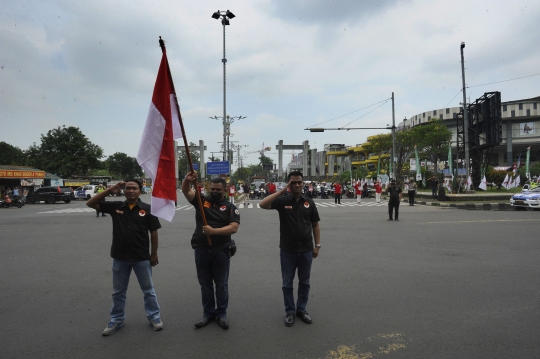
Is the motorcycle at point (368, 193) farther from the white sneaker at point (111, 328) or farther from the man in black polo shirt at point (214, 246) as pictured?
the white sneaker at point (111, 328)

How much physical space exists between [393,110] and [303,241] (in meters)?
32.1

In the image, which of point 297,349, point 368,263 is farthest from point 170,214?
point 368,263

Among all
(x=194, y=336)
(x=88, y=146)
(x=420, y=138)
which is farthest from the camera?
(x=88, y=146)

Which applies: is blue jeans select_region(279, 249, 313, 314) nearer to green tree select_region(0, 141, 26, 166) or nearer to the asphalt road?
the asphalt road

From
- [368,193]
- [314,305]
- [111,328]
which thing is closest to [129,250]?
[111,328]

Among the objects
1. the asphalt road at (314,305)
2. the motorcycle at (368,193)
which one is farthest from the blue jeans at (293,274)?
the motorcycle at (368,193)

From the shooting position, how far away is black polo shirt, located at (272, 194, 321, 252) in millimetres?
4727

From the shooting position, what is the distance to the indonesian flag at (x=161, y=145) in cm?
455

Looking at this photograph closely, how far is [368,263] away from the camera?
784 cm

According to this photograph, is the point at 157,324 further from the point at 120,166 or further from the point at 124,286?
the point at 120,166

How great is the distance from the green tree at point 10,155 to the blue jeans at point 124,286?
73.1 m

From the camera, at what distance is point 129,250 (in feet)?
14.7

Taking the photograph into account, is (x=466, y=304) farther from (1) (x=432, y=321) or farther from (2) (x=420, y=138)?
(2) (x=420, y=138)

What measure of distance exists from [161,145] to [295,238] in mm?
1898
